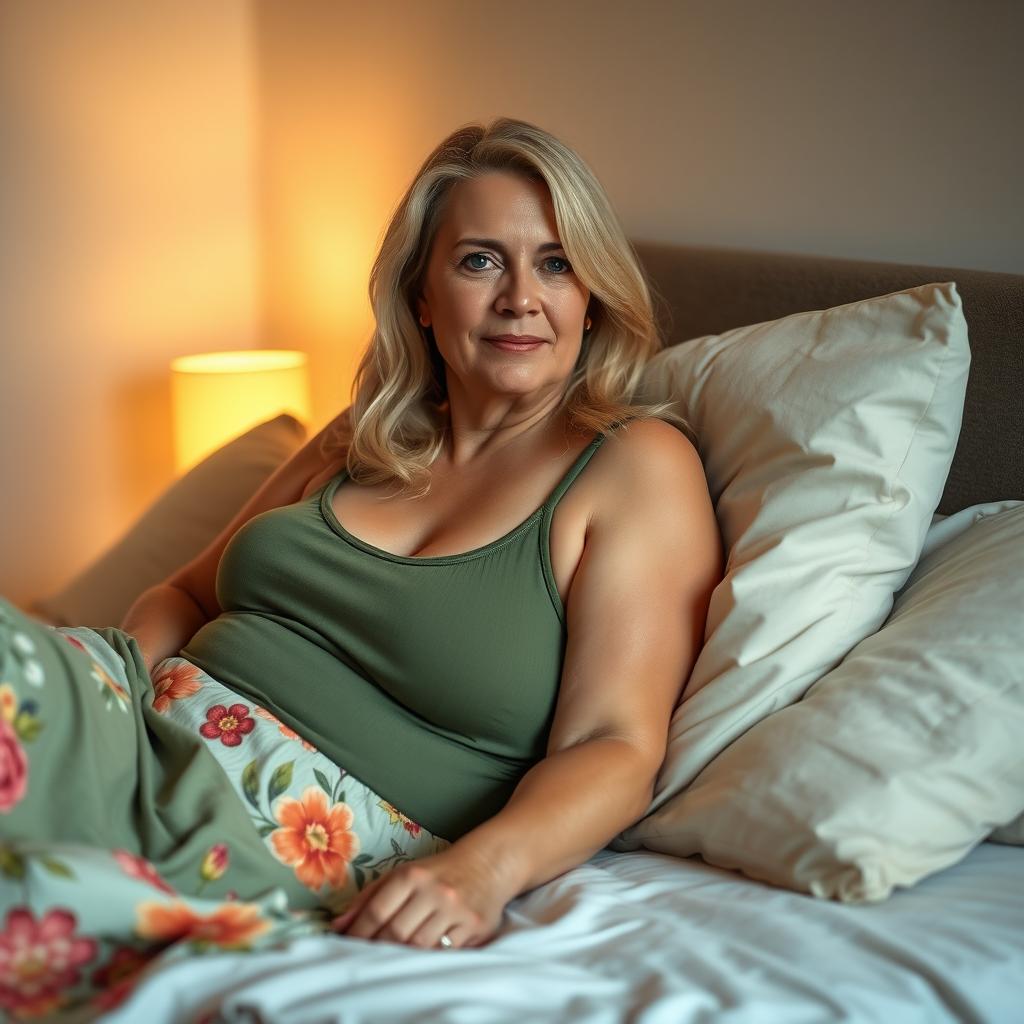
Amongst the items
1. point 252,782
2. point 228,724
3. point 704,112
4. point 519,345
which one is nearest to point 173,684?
point 228,724

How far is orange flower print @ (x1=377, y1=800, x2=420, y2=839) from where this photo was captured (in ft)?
Answer: 4.38

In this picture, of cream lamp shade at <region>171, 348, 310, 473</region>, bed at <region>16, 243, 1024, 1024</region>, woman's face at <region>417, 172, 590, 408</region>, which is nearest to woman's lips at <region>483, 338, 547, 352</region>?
woman's face at <region>417, 172, 590, 408</region>

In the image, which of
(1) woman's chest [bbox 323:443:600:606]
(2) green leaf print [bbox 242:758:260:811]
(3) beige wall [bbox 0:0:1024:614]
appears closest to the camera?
(2) green leaf print [bbox 242:758:260:811]

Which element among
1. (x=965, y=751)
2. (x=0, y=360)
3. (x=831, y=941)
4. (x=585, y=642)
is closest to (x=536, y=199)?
(x=585, y=642)

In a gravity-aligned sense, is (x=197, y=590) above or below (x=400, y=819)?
above

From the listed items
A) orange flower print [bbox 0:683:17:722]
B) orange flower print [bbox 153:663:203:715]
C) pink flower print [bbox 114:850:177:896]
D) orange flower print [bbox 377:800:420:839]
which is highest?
orange flower print [bbox 0:683:17:722]

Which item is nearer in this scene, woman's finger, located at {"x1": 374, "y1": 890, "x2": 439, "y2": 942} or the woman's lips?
woman's finger, located at {"x1": 374, "y1": 890, "x2": 439, "y2": 942}

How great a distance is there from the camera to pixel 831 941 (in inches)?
40.3

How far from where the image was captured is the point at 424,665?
1.37 meters

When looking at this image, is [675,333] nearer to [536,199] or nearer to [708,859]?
[536,199]

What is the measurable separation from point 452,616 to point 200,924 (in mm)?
490

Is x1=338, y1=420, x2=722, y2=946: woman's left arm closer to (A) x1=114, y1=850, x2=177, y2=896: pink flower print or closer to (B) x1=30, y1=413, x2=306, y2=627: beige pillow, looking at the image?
(A) x1=114, y1=850, x2=177, y2=896: pink flower print

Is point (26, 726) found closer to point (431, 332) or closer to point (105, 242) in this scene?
point (431, 332)

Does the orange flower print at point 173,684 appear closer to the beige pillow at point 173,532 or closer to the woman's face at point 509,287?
the woman's face at point 509,287
